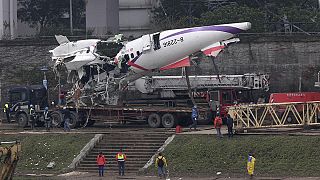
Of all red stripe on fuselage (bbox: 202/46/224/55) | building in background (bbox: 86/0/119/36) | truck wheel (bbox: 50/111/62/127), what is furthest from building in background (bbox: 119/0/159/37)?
red stripe on fuselage (bbox: 202/46/224/55)

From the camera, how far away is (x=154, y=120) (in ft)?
159

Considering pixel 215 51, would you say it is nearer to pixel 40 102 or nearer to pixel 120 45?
pixel 120 45

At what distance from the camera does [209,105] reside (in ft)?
161

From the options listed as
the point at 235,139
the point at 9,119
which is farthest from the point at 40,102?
the point at 235,139

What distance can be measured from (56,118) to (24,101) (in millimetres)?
2723

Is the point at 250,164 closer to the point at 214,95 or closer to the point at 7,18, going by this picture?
the point at 214,95

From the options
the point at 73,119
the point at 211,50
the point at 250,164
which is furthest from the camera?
the point at 73,119

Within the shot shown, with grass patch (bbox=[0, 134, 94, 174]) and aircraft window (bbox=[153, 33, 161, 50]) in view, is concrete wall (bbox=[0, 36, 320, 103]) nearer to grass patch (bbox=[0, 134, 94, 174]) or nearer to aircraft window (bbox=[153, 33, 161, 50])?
aircraft window (bbox=[153, 33, 161, 50])

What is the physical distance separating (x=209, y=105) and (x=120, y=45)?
6407mm

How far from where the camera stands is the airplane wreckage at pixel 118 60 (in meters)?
47.0

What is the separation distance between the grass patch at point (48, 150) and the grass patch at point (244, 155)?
5.02 metres

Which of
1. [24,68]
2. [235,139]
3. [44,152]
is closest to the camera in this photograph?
[235,139]

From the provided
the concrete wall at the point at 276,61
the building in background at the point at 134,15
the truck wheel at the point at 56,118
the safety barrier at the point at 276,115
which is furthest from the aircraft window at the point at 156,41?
the building in background at the point at 134,15

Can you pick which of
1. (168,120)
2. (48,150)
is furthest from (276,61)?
(48,150)
